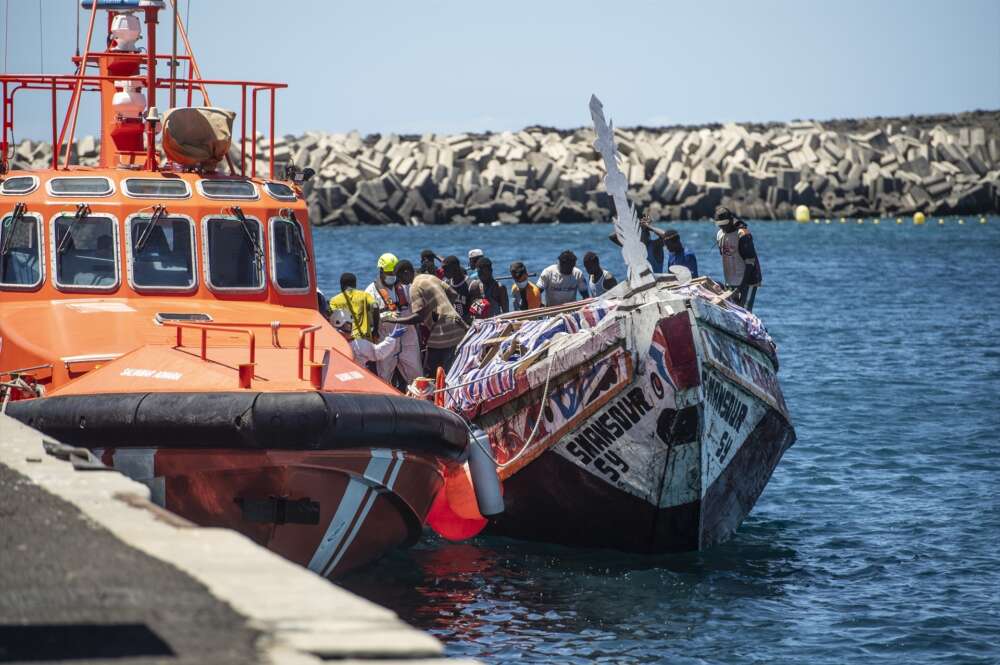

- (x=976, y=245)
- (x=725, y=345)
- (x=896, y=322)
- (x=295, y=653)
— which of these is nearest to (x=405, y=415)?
(x=725, y=345)

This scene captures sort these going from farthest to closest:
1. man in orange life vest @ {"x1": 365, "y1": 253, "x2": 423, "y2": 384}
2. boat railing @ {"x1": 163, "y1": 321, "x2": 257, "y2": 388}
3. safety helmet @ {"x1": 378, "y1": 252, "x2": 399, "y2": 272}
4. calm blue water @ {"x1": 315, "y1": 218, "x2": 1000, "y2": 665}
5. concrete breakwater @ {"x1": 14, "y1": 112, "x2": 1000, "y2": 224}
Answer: concrete breakwater @ {"x1": 14, "y1": 112, "x2": 1000, "y2": 224} → safety helmet @ {"x1": 378, "y1": 252, "x2": 399, "y2": 272} → man in orange life vest @ {"x1": 365, "y1": 253, "x2": 423, "y2": 384} → calm blue water @ {"x1": 315, "y1": 218, "x2": 1000, "y2": 665} → boat railing @ {"x1": 163, "y1": 321, "x2": 257, "y2": 388}

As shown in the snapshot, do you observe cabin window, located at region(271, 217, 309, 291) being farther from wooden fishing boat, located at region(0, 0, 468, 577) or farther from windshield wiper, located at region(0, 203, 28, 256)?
windshield wiper, located at region(0, 203, 28, 256)

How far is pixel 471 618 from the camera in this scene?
11.4 metres

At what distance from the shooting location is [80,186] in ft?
38.5

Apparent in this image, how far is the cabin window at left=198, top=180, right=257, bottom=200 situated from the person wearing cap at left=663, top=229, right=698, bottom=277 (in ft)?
15.6

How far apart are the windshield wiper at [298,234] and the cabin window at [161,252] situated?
84 cm

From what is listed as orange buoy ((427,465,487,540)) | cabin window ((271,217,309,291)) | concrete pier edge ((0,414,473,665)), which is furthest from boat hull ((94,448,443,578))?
cabin window ((271,217,309,291))

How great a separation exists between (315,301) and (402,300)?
113 inches

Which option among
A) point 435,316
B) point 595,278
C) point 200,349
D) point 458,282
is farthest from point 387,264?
point 200,349

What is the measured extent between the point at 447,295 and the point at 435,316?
358mm

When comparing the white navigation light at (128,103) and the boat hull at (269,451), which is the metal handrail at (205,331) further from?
the white navigation light at (128,103)

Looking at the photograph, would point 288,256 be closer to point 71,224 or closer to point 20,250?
point 71,224

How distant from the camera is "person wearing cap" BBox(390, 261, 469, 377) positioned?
1528 cm

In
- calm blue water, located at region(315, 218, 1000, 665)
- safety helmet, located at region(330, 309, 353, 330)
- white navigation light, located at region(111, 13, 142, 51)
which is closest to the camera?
calm blue water, located at region(315, 218, 1000, 665)
